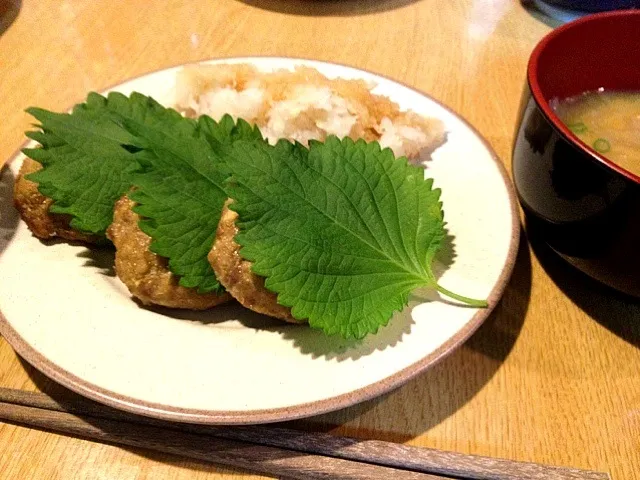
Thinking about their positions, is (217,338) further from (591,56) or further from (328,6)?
(328,6)

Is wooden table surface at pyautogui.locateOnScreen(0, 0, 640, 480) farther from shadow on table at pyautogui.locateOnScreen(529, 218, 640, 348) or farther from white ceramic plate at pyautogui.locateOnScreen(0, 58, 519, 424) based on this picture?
white ceramic plate at pyautogui.locateOnScreen(0, 58, 519, 424)

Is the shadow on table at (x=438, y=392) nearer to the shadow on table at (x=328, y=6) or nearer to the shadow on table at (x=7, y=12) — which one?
the shadow on table at (x=328, y=6)

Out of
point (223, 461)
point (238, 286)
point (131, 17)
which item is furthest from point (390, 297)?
point (131, 17)

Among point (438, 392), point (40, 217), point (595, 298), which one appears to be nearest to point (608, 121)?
point (595, 298)

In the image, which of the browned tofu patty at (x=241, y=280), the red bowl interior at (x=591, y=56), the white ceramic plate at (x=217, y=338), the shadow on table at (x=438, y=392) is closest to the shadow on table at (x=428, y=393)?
the shadow on table at (x=438, y=392)

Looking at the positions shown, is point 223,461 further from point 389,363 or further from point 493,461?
point 493,461

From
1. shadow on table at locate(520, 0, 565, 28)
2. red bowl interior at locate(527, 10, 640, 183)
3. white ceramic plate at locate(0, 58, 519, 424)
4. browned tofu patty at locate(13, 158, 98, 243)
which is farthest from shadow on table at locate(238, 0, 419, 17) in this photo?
browned tofu patty at locate(13, 158, 98, 243)
